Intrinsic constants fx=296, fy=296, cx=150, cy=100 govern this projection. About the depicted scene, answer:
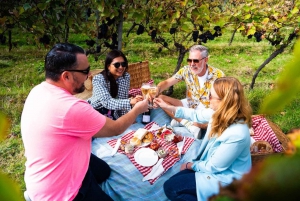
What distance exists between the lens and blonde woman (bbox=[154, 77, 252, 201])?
2.41 meters

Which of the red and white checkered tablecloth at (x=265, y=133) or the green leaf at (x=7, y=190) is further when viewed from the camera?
the red and white checkered tablecloth at (x=265, y=133)

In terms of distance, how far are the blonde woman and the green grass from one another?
1.71 metres

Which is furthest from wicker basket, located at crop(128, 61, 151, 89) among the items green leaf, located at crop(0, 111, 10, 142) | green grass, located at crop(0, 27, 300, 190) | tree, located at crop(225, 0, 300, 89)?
green leaf, located at crop(0, 111, 10, 142)

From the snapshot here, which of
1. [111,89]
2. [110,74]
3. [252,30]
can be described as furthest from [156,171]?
[252,30]

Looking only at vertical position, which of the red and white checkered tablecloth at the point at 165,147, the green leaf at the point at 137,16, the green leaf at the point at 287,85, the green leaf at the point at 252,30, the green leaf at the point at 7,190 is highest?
the green leaf at the point at 137,16

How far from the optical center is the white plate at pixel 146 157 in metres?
3.02

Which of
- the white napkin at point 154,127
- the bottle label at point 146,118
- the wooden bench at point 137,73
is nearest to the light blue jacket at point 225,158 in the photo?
the white napkin at point 154,127

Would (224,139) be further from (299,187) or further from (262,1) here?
(262,1)

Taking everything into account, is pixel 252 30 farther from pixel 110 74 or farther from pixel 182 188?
pixel 182 188

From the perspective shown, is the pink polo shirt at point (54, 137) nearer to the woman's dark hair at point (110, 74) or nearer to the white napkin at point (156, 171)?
the white napkin at point (156, 171)

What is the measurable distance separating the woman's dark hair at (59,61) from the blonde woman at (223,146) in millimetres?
1239

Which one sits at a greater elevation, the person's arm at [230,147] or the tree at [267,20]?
the tree at [267,20]

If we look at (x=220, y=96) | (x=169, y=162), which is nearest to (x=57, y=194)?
(x=169, y=162)

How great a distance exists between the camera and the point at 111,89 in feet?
12.7
